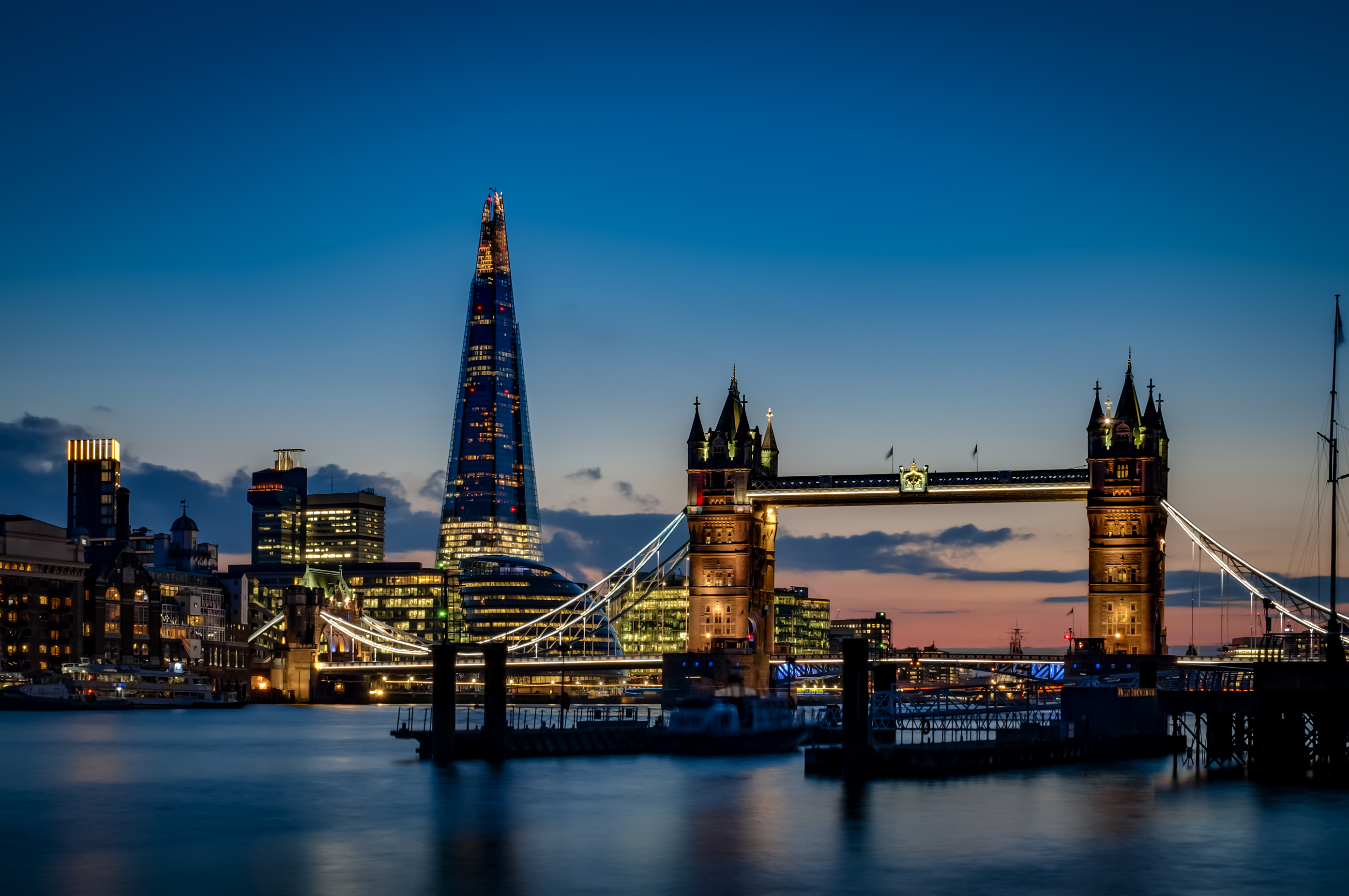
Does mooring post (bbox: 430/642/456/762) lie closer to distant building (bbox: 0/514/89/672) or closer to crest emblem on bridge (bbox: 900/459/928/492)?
crest emblem on bridge (bbox: 900/459/928/492)

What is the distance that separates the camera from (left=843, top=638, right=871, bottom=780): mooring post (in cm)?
6356

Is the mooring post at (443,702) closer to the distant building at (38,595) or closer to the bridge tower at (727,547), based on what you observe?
the bridge tower at (727,547)

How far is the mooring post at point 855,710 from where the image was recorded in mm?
63562

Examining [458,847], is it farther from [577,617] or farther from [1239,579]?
[577,617]

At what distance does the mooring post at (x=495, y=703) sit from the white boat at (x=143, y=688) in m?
107

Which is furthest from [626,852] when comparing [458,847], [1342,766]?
[1342,766]

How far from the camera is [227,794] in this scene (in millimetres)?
73125

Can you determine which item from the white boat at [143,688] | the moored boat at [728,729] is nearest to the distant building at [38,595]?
the white boat at [143,688]

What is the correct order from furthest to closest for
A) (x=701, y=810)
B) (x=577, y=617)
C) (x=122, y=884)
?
(x=577, y=617) < (x=701, y=810) < (x=122, y=884)

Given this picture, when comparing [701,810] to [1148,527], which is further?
[1148,527]

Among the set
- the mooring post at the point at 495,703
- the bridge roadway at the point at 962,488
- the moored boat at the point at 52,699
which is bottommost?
the moored boat at the point at 52,699

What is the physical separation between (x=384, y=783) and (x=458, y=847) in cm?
2192

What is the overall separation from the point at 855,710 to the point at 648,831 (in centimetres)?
1093

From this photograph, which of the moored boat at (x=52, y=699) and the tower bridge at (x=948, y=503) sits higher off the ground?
the tower bridge at (x=948, y=503)
